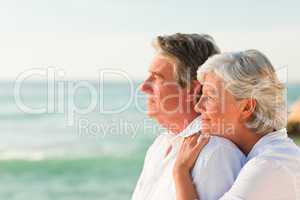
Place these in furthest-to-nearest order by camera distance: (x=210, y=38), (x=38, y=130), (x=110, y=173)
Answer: (x=38, y=130), (x=110, y=173), (x=210, y=38)

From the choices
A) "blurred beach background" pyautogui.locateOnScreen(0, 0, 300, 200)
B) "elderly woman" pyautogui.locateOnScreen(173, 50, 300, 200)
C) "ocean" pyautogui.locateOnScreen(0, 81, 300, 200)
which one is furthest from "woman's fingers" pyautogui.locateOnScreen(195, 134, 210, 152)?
"blurred beach background" pyautogui.locateOnScreen(0, 0, 300, 200)

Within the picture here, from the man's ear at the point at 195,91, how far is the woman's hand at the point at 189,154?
168mm

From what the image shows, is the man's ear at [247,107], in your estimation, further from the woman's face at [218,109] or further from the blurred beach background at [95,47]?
the blurred beach background at [95,47]

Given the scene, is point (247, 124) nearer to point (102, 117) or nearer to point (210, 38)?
point (210, 38)

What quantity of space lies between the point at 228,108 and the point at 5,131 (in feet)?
52.7

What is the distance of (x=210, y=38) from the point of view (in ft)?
7.95

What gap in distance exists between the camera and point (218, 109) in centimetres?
223

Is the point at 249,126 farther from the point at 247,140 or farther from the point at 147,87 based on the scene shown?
the point at 147,87

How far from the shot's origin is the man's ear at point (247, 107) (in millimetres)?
2193

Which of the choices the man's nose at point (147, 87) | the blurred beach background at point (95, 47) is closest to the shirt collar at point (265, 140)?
the man's nose at point (147, 87)

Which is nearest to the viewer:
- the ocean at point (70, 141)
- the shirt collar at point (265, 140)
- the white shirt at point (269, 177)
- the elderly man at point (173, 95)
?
the white shirt at point (269, 177)

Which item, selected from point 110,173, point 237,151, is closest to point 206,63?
point 237,151

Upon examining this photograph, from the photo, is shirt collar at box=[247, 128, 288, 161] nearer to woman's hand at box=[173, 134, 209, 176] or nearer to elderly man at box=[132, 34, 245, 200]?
elderly man at box=[132, 34, 245, 200]

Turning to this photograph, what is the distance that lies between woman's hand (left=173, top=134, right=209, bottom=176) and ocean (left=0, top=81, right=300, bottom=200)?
8.00 m
